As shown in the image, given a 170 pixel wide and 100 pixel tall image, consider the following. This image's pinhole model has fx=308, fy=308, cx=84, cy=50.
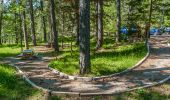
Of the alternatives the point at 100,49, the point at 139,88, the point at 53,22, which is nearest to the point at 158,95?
the point at 139,88

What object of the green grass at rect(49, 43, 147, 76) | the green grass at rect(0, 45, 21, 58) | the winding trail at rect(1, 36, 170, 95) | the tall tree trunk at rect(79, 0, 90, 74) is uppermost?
the tall tree trunk at rect(79, 0, 90, 74)

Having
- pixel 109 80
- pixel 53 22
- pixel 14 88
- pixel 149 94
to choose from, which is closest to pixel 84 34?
pixel 109 80

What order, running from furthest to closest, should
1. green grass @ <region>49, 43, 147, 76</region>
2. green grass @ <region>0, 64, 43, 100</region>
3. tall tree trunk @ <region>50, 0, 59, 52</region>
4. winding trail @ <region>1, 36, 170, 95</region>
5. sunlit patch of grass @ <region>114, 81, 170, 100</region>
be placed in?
tall tree trunk @ <region>50, 0, 59, 52</region>
green grass @ <region>49, 43, 147, 76</region>
winding trail @ <region>1, 36, 170, 95</region>
green grass @ <region>0, 64, 43, 100</region>
sunlit patch of grass @ <region>114, 81, 170, 100</region>

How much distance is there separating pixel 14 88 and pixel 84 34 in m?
4.94

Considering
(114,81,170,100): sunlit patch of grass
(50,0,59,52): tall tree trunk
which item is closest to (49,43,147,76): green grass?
(114,81,170,100): sunlit patch of grass

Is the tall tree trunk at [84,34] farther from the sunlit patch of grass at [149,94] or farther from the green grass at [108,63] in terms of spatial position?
the sunlit patch of grass at [149,94]

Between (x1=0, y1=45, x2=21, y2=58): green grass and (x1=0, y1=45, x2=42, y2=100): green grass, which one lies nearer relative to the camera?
(x1=0, y1=45, x2=42, y2=100): green grass

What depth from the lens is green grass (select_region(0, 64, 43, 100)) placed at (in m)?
15.3

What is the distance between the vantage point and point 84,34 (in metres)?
17.8

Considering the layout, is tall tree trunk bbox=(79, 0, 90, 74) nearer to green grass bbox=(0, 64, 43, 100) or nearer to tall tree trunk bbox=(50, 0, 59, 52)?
green grass bbox=(0, 64, 43, 100)

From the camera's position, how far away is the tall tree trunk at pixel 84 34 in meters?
17.6

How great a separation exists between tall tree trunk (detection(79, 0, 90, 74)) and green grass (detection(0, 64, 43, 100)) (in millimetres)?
3427

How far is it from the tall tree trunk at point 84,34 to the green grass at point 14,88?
3427 mm

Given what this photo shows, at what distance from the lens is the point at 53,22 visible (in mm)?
30719
